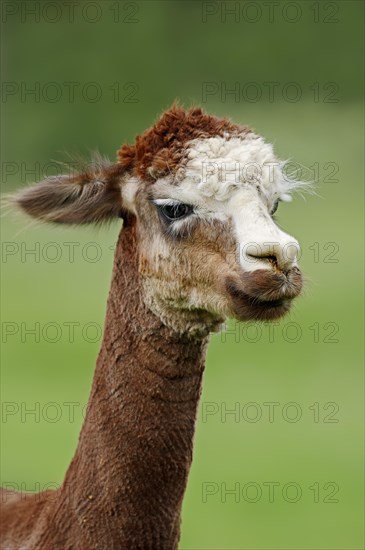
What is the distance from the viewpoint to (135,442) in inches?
154

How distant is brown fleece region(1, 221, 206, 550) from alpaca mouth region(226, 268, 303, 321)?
0.28 meters

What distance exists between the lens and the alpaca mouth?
3600 millimetres

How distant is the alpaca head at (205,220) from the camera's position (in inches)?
143

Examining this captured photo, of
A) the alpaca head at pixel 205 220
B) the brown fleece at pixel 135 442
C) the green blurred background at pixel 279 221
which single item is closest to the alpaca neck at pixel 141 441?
the brown fleece at pixel 135 442

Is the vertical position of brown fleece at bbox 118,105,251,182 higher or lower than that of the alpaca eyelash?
higher

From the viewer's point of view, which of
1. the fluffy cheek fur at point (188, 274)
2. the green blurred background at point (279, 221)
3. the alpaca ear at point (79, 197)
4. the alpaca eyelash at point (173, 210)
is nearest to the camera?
the fluffy cheek fur at point (188, 274)

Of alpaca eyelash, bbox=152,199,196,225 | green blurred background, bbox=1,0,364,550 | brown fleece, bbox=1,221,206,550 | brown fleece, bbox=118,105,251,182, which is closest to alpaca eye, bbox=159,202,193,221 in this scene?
alpaca eyelash, bbox=152,199,196,225

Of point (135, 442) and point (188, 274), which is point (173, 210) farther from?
point (135, 442)

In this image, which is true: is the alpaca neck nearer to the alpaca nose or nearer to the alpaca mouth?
the alpaca mouth

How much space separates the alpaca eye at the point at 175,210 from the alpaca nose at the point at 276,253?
0.35 m

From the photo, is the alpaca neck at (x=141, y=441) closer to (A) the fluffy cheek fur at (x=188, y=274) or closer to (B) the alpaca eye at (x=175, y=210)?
(A) the fluffy cheek fur at (x=188, y=274)

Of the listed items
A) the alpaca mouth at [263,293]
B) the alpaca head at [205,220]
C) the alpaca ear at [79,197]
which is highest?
the alpaca ear at [79,197]

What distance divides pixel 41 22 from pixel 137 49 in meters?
3.23

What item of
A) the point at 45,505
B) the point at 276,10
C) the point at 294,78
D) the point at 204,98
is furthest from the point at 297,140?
the point at 45,505
